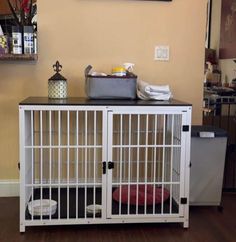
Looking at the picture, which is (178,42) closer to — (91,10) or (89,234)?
(91,10)

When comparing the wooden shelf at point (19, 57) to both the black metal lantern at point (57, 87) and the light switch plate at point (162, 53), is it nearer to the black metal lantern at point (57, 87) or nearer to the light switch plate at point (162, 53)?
the black metal lantern at point (57, 87)

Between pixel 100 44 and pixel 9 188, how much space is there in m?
1.34

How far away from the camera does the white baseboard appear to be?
3076 millimetres

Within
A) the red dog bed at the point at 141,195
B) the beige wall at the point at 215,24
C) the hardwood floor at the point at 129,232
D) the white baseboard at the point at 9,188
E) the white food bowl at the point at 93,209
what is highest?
the beige wall at the point at 215,24

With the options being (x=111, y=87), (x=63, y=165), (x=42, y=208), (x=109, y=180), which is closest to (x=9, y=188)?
(x=63, y=165)

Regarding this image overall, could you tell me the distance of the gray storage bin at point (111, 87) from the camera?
8.73 feet

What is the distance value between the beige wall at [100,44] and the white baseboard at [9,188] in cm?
5

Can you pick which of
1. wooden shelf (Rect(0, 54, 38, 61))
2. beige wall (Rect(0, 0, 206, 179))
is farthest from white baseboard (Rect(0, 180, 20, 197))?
wooden shelf (Rect(0, 54, 38, 61))

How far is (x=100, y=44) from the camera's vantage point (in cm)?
300

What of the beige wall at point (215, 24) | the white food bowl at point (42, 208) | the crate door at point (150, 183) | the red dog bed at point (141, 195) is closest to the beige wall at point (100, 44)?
the crate door at point (150, 183)

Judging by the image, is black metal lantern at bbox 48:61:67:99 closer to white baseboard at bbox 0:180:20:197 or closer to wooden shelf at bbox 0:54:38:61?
wooden shelf at bbox 0:54:38:61

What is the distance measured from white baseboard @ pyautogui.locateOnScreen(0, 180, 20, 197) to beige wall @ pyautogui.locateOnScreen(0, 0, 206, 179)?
48mm

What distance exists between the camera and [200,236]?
244 cm

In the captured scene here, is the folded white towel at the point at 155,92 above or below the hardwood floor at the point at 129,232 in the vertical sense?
above
